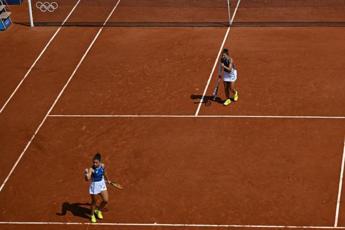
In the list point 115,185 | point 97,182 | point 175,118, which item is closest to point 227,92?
point 175,118

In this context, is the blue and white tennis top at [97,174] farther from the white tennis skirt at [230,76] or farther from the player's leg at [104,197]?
the white tennis skirt at [230,76]

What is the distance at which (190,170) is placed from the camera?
24.0 metres

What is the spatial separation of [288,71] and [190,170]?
6.75 m

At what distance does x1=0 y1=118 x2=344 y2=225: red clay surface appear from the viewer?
2223cm

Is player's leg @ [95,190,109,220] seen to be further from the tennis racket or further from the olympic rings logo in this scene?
the olympic rings logo

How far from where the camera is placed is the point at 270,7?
1353 inches

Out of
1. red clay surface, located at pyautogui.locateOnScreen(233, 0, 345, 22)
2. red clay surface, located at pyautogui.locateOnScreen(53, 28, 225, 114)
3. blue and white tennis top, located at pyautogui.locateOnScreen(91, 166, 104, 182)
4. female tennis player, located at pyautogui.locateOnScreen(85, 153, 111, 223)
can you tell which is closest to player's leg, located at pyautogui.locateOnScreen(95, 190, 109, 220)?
female tennis player, located at pyautogui.locateOnScreen(85, 153, 111, 223)

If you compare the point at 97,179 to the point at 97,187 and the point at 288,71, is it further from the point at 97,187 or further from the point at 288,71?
the point at 288,71

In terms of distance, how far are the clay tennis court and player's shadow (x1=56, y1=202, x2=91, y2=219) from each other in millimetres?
47

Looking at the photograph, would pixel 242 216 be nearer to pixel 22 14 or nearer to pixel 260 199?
pixel 260 199

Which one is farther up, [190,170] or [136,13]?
[190,170]

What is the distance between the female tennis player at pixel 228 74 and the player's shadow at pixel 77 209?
655 cm

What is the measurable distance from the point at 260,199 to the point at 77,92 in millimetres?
8902

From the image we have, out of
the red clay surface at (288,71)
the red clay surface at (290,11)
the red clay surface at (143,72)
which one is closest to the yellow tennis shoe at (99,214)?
the red clay surface at (143,72)
